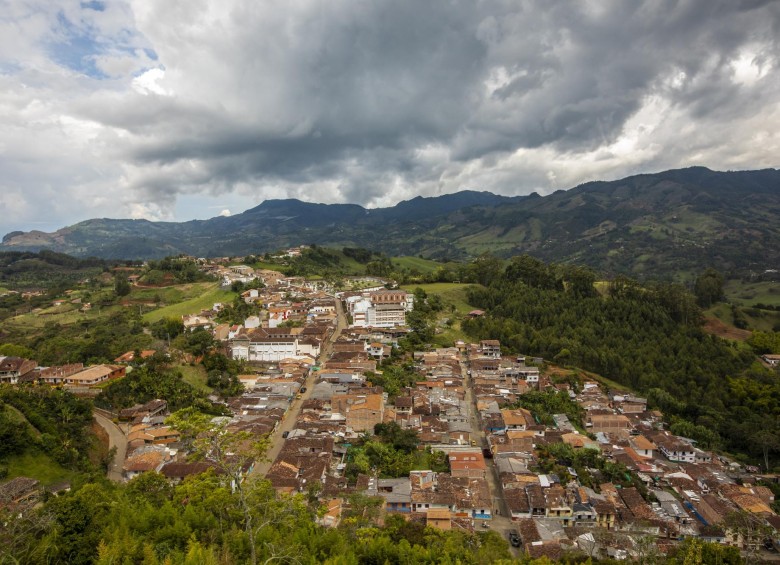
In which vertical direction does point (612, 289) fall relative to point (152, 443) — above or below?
above

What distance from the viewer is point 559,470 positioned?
78.8 feet

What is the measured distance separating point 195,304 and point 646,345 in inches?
1924

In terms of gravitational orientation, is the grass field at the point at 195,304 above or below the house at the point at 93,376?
above

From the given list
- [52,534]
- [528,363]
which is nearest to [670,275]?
[528,363]

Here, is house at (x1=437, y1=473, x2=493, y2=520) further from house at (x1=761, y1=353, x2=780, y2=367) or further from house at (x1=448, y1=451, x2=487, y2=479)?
house at (x1=761, y1=353, x2=780, y2=367)

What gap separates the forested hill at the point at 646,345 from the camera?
33719mm

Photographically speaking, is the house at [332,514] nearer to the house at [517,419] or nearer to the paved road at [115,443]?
the paved road at [115,443]

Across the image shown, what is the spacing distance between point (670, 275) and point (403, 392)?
102 meters

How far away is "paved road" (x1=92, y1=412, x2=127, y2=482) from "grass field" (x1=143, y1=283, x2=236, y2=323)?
792 inches

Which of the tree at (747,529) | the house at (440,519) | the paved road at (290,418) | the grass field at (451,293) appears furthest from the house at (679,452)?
the grass field at (451,293)

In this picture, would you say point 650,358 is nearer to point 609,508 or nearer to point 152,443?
point 609,508

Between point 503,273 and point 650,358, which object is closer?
point 650,358

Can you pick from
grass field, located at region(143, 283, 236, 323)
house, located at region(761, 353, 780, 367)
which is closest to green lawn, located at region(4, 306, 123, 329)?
grass field, located at region(143, 283, 236, 323)

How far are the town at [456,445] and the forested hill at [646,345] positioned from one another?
2.43 meters
